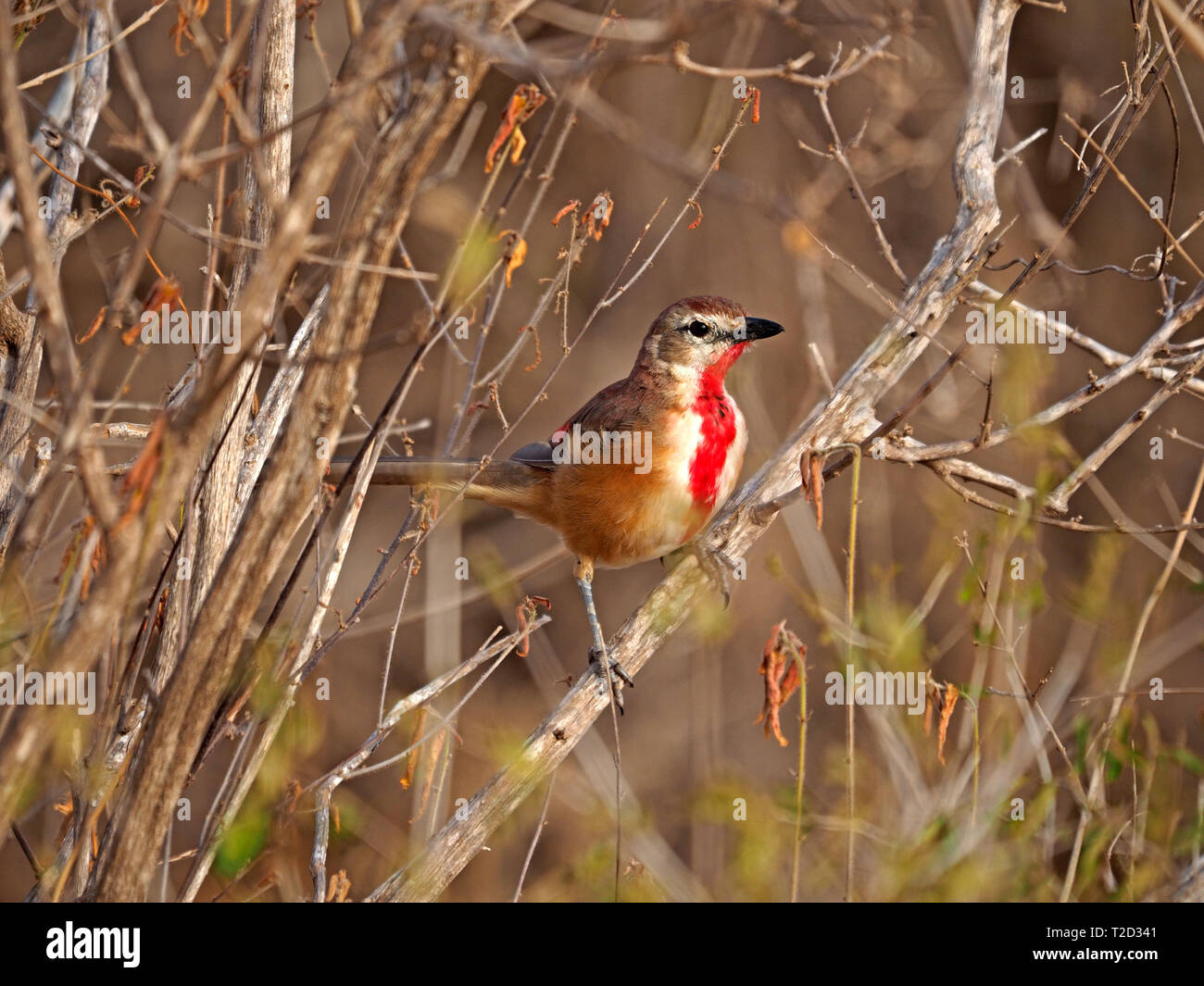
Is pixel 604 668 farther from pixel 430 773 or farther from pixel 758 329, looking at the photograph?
pixel 758 329

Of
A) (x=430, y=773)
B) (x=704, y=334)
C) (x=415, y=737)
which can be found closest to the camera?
(x=430, y=773)

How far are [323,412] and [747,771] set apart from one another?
517 centimetres

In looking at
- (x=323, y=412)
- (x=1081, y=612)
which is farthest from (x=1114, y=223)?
(x=323, y=412)

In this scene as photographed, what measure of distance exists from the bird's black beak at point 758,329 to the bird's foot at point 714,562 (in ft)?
3.17

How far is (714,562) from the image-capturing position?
10.9ft

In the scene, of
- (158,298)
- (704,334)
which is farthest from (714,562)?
(158,298)

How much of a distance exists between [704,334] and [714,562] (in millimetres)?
1101

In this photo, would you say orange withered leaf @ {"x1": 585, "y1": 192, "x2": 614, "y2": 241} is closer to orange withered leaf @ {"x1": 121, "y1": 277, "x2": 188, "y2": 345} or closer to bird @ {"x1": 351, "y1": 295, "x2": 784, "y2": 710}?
orange withered leaf @ {"x1": 121, "y1": 277, "x2": 188, "y2": 345}

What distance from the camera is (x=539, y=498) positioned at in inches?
167

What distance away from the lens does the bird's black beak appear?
4.02m

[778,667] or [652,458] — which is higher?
[652,458]

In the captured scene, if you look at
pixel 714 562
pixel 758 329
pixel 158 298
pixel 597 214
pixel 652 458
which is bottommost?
pixel 714 562

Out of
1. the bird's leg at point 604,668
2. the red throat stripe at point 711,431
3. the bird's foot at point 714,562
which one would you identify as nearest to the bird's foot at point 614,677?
the bird's leg at point 604,668

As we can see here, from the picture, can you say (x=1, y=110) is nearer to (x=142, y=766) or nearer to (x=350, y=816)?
(x=142, y=766)
